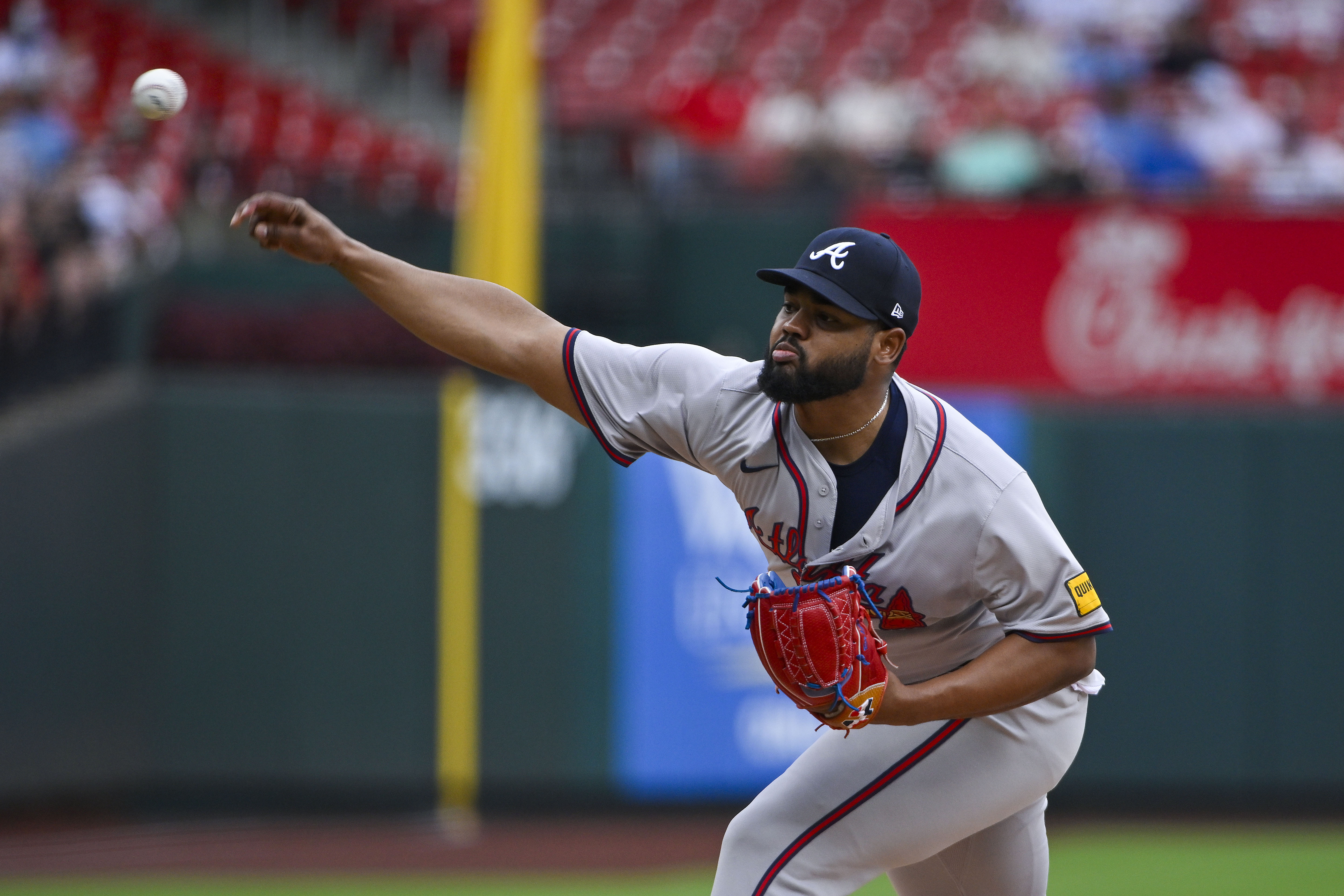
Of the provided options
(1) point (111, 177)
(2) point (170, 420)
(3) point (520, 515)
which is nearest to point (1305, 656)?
(3) point (520, 515)

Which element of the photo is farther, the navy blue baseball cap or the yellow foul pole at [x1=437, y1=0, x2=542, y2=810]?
the yellow foul pole at [x1=437, y1=0, x2=542, y2=810]

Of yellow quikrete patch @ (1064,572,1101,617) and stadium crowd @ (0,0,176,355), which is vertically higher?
stadium crowd @ (0,0,176,355)

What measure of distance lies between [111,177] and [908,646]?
308 inches

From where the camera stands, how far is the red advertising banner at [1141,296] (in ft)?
31.1

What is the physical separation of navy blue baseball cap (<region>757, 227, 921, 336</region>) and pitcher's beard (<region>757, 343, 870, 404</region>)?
0.11m

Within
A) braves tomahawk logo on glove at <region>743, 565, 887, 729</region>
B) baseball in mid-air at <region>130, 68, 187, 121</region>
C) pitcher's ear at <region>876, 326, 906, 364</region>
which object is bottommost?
braves tomahawk logo on glove at <region>743, 565, 887, 729</region>

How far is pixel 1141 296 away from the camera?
9461 millimetres

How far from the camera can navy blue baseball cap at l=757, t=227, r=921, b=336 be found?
11.1ft

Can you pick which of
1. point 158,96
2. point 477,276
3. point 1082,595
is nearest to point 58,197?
point 477,276

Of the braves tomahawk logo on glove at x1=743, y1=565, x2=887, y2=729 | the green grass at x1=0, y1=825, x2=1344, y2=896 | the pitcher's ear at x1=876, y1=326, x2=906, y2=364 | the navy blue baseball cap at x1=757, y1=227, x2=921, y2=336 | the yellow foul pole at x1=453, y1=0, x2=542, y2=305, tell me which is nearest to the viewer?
the braves tomahawk logo on glove at x1=743, y1=565, x2=887, y2=729

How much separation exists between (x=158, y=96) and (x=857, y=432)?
1743 millimetres

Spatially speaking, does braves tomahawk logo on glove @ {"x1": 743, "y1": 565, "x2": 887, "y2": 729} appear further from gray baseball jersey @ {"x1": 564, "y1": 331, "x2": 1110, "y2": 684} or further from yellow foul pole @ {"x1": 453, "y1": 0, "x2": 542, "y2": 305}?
yellow foul pole @ {"x1": 453, "y1": 0, "x2": 542, "y2": 305}

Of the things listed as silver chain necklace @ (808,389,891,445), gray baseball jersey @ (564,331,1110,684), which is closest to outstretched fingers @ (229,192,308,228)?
gray baseball jersey @ (564,331,1110,684)

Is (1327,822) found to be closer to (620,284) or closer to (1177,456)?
(1177,456)
